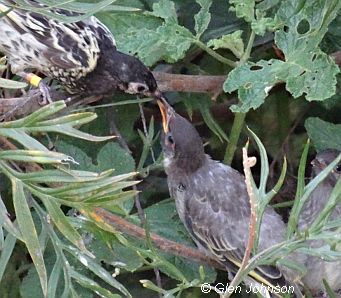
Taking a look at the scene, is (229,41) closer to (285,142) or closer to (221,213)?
(221,213)

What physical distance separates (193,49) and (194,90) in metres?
0.18

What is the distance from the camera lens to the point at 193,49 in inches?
101

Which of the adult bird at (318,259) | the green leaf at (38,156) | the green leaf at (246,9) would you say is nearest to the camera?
the green leaf at (38,156)

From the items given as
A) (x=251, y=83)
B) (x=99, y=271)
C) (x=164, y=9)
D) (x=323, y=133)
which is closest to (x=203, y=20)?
(x=164, y=9)

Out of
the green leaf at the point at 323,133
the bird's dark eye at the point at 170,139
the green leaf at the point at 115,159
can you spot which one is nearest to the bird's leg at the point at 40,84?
the green leaf at the point at 115,159

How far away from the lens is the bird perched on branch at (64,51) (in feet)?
8.52

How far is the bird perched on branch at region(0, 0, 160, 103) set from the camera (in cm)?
260

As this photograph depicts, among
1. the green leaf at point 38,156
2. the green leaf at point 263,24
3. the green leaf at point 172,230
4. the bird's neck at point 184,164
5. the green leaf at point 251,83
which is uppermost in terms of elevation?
the green leaf at point 263,24

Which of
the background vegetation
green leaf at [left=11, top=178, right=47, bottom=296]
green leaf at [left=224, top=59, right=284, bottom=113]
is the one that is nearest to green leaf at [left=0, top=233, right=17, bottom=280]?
the background vegetation

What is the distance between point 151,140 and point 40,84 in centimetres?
33

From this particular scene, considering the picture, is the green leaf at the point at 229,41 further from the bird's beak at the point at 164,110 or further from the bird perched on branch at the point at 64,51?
the bird perched on branch at the point at 64,51

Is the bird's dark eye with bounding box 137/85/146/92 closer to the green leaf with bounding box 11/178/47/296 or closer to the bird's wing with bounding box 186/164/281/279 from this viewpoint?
the bird's wing with bounding box 186/164/281/279

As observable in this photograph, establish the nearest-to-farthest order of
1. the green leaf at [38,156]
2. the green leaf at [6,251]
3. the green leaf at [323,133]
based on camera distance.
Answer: the green leaf at [38,156]
the green leaf at [6,251]
the green leaf at [323,133]

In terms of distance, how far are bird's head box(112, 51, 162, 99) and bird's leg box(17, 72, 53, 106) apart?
0.19 metres
